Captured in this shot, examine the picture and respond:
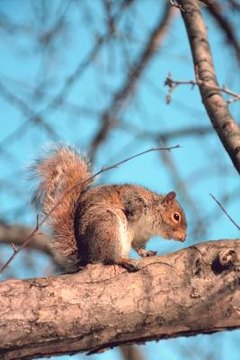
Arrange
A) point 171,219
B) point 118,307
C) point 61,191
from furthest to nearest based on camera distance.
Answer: point 171,219 → point 61,191 → point 118,307

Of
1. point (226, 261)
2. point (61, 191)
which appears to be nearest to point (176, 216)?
point (61, 191)

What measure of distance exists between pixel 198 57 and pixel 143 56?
1.81 metres

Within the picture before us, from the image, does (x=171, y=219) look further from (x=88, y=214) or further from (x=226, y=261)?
(x=226, y=261)

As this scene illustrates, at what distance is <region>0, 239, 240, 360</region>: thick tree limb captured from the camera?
2.16 m

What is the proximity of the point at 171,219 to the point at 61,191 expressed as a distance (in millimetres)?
835

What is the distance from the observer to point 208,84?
2.81 meters

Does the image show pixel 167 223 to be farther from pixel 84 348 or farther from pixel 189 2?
pixel 84 348

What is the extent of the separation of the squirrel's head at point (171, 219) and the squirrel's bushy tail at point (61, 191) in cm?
57

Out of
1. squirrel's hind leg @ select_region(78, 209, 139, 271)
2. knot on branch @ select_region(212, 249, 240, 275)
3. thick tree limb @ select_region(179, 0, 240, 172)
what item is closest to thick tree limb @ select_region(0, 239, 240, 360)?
knot on branch @ select_region(212, 249, 240, 275)

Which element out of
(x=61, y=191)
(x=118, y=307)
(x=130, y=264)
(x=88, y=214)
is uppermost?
(x=61, y=191)

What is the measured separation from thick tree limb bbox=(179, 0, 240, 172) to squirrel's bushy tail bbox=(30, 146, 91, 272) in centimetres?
59

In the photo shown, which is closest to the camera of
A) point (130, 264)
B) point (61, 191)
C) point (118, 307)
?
point (118, 307)

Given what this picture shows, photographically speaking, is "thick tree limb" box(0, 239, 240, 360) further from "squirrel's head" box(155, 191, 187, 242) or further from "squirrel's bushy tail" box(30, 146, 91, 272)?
"squirrel's head" box(155, 191, 187, 242)

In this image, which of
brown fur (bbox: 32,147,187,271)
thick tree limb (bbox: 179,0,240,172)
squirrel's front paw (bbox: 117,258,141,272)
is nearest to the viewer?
squirrel's front paw (bbox: 117,258,141,272)
